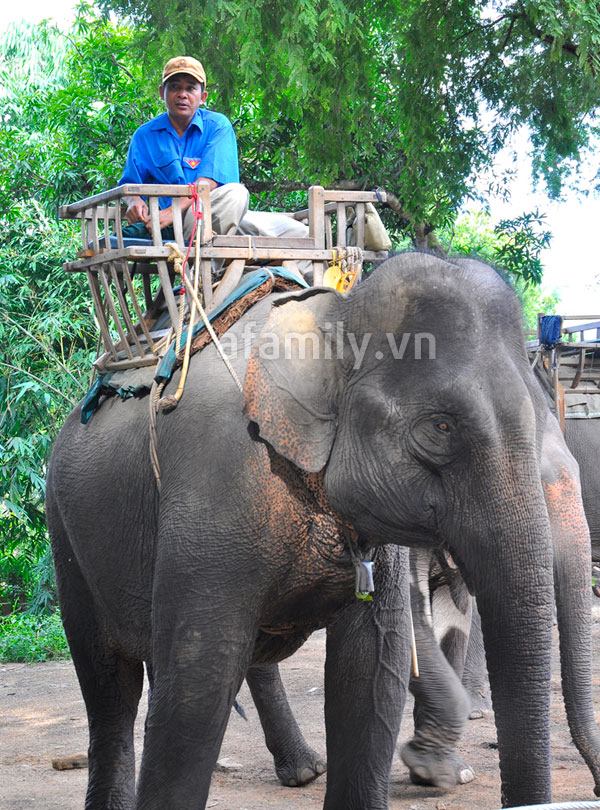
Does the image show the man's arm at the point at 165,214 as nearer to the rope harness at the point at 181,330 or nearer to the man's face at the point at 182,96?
the rope harness at the point at 181,330

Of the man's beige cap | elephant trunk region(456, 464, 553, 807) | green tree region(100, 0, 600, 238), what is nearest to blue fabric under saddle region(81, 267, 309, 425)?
the man's beige cap

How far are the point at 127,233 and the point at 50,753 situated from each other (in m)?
3.12

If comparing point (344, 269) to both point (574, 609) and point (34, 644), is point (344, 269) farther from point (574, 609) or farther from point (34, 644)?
point (34, 644)

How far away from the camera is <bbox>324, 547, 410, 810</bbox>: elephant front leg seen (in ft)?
11.3

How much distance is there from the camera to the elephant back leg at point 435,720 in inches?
185

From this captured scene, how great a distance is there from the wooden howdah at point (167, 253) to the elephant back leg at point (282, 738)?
6.02 feet

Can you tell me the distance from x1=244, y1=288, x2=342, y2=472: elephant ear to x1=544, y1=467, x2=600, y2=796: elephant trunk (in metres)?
2.05

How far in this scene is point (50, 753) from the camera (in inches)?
230

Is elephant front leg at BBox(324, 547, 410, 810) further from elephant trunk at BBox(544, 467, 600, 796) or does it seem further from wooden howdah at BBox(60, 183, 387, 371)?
elephant trunk at BBox(544, 467, 600, 796)

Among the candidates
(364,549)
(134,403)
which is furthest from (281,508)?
(134,403)

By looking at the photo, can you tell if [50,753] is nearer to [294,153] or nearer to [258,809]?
[258,809]

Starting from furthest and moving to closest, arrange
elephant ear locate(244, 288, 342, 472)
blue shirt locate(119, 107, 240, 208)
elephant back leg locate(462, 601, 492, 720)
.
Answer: elephant back leg locate(462, 601, 492, 720) → blue shirt locate(119, 107, 240, 208) → elephant ear locate(244, 288, 342, 472)

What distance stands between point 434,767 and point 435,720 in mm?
237

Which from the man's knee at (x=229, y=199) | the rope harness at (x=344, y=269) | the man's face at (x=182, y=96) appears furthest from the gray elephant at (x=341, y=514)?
the man's face at (x=182, y=96)
